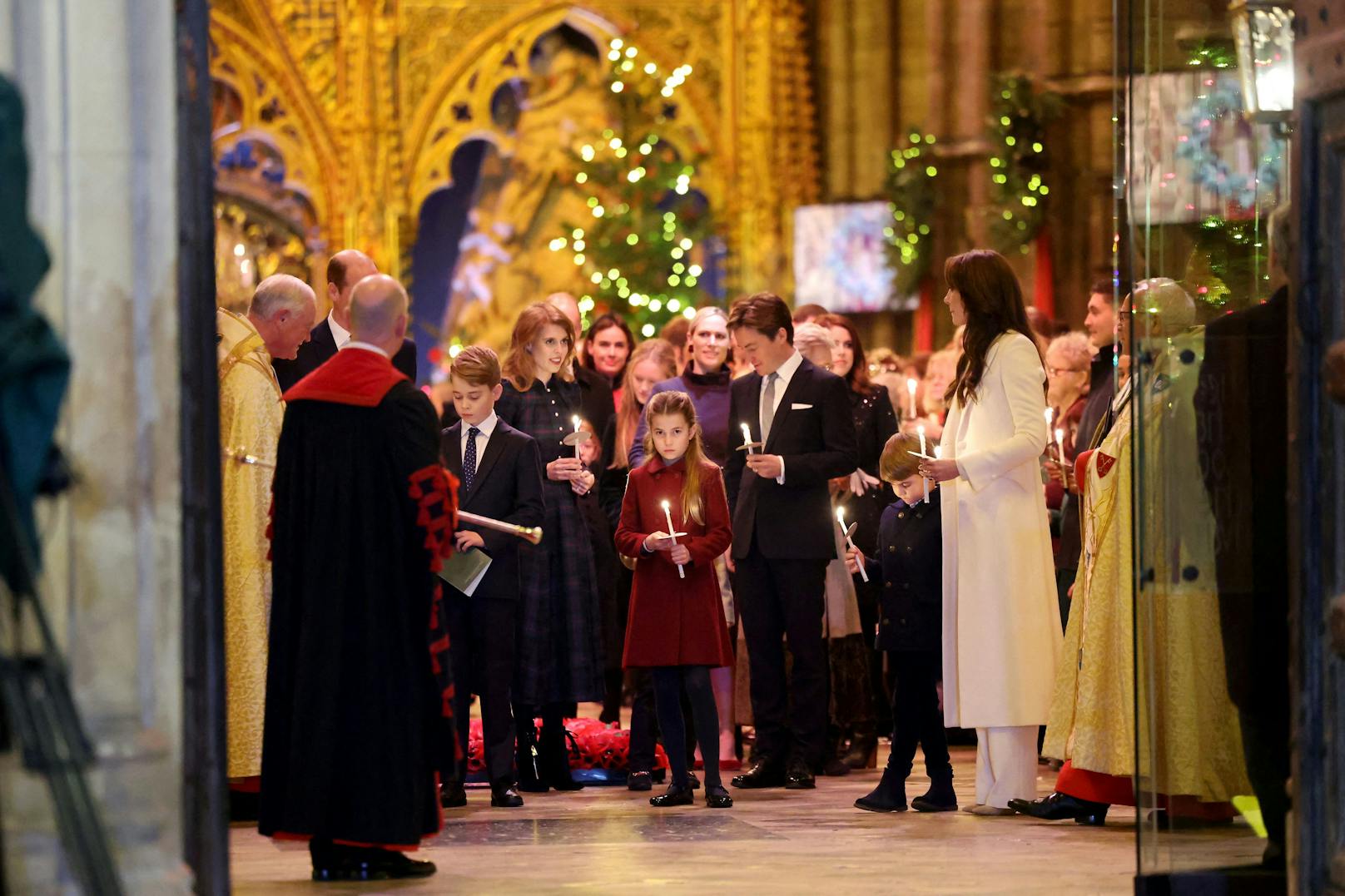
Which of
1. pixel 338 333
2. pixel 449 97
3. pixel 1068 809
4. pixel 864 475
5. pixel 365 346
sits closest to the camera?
pixel 365 346

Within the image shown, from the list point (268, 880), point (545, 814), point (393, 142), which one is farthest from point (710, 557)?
point (393, 142)

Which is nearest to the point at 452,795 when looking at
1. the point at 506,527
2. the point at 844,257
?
the point at 506,527

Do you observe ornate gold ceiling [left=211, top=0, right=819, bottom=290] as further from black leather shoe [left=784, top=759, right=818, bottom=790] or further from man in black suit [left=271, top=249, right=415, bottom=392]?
black leather shoe [left=784, top=759, right=818, bottom=790]

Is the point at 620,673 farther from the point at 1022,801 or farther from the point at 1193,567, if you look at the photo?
the point at 1193,567

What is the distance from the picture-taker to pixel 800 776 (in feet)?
23.6

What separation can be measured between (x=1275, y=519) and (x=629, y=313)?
9375 mm

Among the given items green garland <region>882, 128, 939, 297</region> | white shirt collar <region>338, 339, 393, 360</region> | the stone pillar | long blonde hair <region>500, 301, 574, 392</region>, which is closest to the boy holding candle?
long blonde hair <region>500, 301, 574, 392</region>

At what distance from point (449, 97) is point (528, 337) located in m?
7.41

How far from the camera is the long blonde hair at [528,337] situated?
742cm

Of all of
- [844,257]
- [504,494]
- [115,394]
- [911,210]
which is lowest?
[504,494]

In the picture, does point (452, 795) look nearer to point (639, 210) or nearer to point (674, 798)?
point (674, 798)

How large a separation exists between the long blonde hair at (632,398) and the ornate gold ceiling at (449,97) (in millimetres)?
6177

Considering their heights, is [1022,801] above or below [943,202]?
below

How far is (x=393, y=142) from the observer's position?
14281 millimetres
